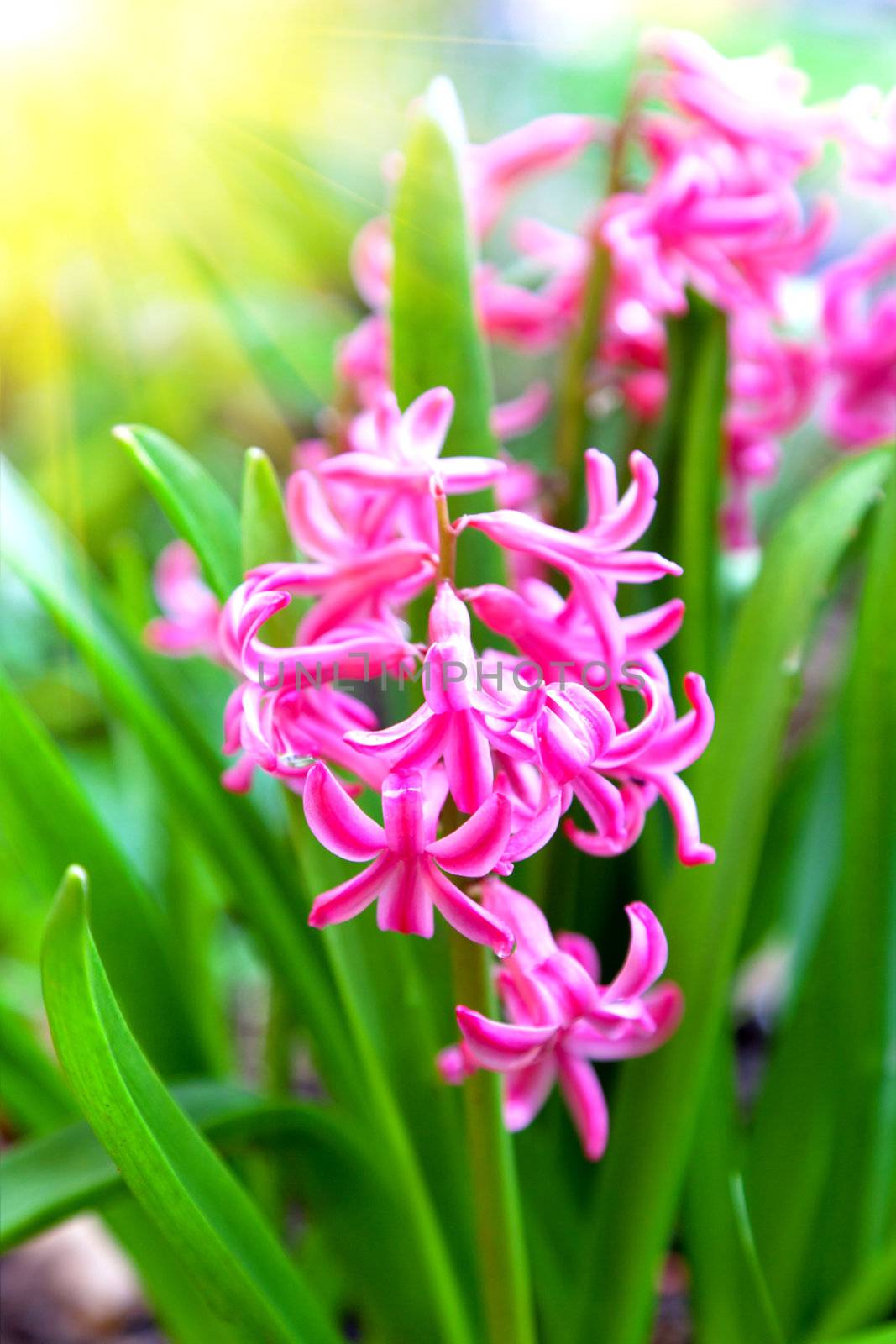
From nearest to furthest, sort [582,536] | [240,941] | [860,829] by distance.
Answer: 1. [582,536]
2. [860,829]
3. [240,941]

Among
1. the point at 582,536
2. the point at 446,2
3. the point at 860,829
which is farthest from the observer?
the point at 446,2

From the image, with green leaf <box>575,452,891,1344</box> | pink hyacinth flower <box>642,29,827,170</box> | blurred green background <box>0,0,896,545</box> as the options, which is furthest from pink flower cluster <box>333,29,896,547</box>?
blurred green background <box>0,0,896,545</box>

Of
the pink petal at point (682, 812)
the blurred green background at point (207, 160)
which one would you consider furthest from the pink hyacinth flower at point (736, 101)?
the blurred green background at point (207, 160)

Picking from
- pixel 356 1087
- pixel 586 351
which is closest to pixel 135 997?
pixel 356 1087

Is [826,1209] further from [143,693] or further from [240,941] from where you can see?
[240,941]

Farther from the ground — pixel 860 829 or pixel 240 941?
pixel 860 829

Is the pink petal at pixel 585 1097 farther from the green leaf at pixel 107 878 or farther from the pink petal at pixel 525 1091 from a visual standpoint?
the green leaf at pixel 107 878

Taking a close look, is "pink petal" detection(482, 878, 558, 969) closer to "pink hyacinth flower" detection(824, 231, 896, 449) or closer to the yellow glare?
"pink hyacinth flower" detection(824, 231, 896, 449)

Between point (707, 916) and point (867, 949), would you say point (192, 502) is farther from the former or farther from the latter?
point (867, 949)
